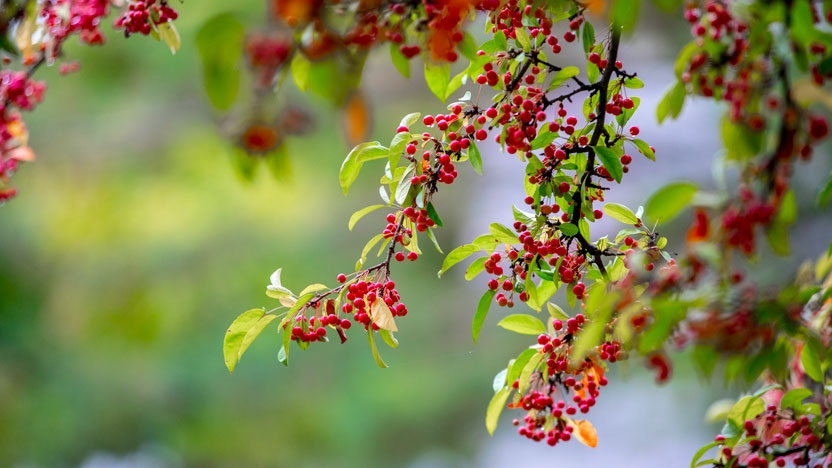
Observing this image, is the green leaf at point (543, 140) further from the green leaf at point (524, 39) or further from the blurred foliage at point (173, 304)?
the blurred foliage at point (173, 304)

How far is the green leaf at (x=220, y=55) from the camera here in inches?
20.2

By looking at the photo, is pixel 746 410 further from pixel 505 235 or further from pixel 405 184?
pixel 405 184

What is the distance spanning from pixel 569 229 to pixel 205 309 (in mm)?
2828

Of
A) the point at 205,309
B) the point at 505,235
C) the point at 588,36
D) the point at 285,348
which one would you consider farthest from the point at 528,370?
the point at 205,309

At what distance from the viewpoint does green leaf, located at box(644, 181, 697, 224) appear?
1.69ft

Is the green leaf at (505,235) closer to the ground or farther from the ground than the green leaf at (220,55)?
farther from the ground

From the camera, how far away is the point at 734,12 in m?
0.55

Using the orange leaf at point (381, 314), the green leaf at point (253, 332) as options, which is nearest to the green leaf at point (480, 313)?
the orange leaf at point (381, 314)

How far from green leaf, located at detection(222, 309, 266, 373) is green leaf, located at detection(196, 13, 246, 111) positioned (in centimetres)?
35

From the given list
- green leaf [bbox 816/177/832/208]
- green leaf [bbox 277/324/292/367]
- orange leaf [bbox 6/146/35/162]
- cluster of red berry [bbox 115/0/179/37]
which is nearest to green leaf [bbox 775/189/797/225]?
green leaf [bbox 816/177/832/208]

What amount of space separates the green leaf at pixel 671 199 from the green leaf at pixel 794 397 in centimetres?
37

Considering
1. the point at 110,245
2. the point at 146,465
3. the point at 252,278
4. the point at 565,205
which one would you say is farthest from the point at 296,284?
the point at 565,205

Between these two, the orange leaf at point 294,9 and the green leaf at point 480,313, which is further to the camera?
the green leaf at point 480,313

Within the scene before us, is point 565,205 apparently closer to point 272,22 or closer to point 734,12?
point 734,12
